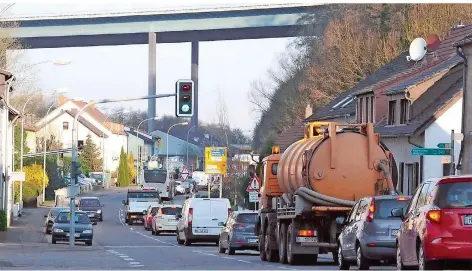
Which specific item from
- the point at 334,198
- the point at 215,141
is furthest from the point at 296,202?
the point at 215,141

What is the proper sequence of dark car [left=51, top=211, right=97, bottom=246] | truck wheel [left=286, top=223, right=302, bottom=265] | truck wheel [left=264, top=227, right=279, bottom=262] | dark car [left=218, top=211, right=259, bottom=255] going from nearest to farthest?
truck wheel [left=286, top=223, right=302, bottom=265] < truck wheel [left=264, top=227, right=279, bottom=262] < dark car [left=218, top=211, right=259, bottom=255] < dark car [left=51, top=211, right=97, bottom=246]

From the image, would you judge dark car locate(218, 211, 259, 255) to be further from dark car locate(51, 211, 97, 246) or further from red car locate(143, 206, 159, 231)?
red car locate(143, 206, 159, 231)

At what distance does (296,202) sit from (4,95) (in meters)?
32.6

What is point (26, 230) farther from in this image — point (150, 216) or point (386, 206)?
point (386, 206)

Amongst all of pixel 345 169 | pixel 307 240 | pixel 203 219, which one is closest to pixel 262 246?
pixel 307 240

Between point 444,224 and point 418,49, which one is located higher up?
point 418,49

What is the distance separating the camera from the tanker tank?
3095cm

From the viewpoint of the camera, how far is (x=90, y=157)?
148000mm

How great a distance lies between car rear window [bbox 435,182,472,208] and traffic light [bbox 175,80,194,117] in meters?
21.8

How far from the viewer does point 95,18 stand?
4112 inches

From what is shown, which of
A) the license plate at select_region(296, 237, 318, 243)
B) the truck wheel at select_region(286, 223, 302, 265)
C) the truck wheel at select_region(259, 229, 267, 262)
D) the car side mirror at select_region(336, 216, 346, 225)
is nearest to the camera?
the car side mirror at select_region(336, 216, 346, 225)

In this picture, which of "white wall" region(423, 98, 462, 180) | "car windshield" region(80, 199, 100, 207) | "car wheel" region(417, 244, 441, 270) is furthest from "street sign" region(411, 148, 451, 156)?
"car windshield" region(80, 199, 100, 207)

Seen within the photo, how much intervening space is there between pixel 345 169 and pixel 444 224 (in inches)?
429

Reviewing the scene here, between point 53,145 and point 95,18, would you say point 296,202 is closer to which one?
point 95,18
